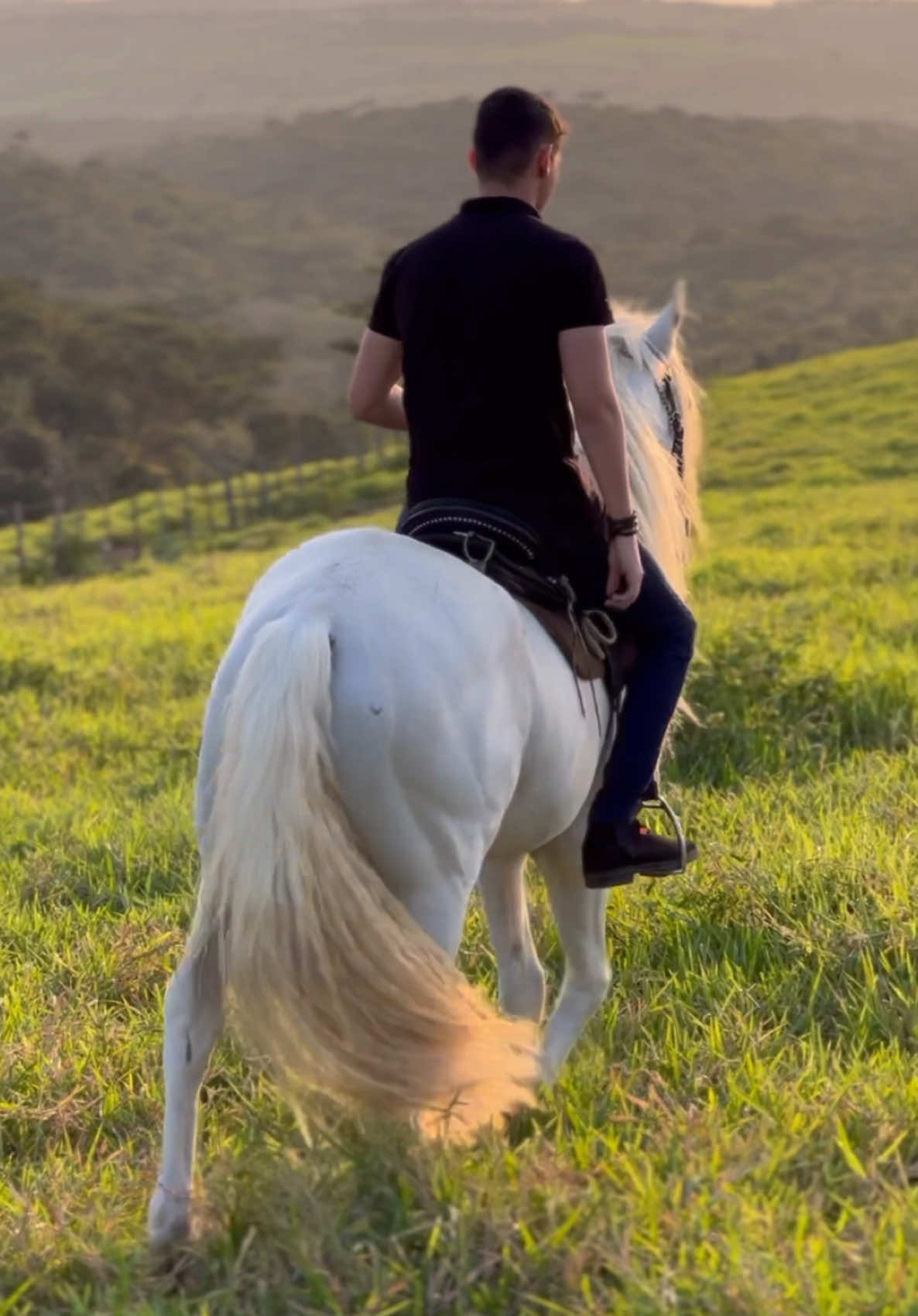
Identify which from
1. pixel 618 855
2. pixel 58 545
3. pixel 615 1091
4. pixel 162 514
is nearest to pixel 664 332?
pixel 618 855

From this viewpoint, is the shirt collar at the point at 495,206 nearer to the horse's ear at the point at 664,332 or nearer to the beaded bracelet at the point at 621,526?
the beaded bracelet at the point at 621,526

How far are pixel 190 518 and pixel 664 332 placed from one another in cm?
2784

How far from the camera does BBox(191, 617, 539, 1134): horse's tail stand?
2.84 metres

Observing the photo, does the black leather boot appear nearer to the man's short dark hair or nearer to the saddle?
the saddle

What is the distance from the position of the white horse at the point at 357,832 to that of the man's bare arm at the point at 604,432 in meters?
0.41

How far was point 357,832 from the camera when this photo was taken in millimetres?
2986

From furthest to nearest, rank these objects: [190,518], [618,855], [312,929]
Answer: [190,518] → [618,855] → [312,929]

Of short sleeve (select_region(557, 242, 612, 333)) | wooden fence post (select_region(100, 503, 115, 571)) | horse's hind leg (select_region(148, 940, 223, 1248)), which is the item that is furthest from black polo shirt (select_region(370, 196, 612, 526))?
wooden fence post (select_region(100, 503, 115, 571))

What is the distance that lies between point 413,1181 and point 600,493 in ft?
5.33

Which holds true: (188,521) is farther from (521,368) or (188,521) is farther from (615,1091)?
(615,1091)

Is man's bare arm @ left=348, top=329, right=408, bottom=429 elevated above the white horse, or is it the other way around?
man's bare arm @ left=348, top=329, right=408, bottom=429

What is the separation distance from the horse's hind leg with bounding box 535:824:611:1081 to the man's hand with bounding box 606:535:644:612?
0.68m

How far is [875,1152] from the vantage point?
2922 millimetres

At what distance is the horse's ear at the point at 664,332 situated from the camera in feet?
14.2
